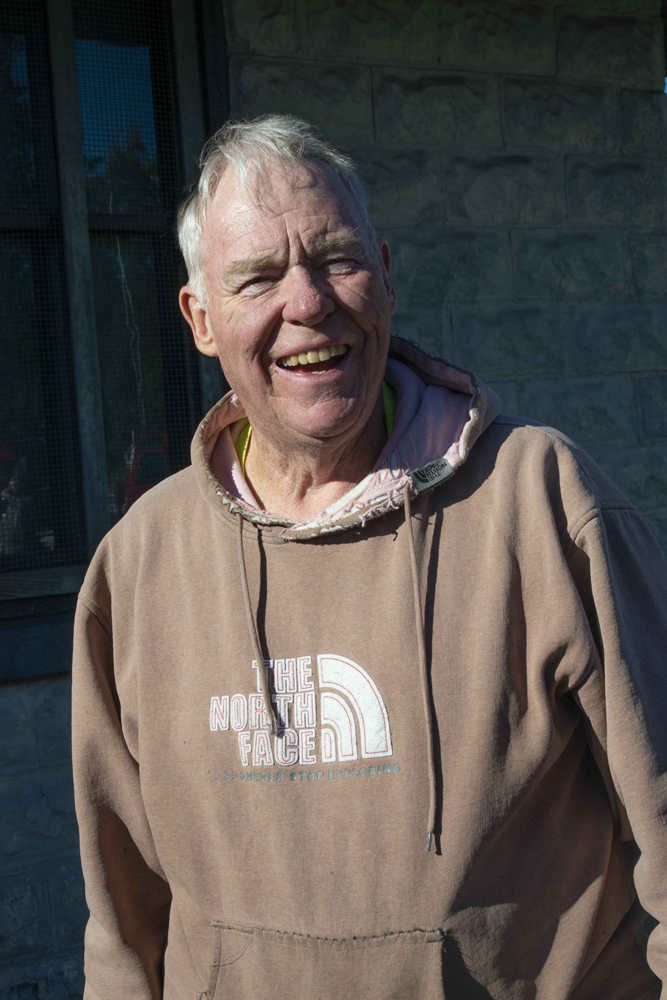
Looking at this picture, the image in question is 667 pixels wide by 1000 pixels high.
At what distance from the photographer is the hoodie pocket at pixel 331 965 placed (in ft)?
4.12

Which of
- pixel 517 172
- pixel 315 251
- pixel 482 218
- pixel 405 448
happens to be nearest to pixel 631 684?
pixel 405 448

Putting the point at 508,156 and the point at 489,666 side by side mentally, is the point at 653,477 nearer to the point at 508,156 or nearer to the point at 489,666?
the point at 508,156

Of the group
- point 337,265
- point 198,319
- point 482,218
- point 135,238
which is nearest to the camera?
point 337,265

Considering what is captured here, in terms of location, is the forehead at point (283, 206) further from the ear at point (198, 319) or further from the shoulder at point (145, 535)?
the shoulder at point (145, 535)

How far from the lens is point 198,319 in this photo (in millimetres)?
1643

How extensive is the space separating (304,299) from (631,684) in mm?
789

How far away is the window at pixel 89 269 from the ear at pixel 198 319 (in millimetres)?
1079

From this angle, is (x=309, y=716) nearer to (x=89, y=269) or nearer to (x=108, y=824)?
(x=108, y=824)

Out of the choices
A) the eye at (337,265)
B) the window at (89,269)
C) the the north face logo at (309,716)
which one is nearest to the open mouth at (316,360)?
the eye at (337,265)

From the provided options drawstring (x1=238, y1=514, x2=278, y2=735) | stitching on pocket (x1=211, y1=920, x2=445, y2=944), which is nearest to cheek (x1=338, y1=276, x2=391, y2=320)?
drawstring (x1=238, y1=514, x2=278, y2=735)

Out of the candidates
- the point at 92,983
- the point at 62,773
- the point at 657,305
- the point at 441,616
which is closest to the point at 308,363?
the point at 441,616

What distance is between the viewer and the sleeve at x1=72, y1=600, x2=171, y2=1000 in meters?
1.58

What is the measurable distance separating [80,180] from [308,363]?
1.60m

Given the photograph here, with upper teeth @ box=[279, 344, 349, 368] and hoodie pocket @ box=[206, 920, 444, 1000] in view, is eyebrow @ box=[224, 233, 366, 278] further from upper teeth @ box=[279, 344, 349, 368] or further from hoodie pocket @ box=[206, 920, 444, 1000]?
hoodie pocket @ box=[206, 920, 444, 1000]
